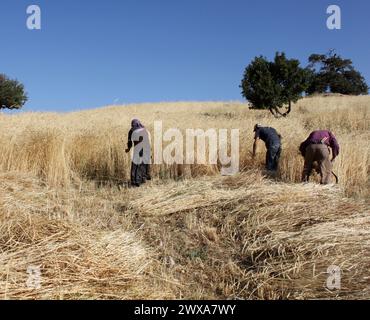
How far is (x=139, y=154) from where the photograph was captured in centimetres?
889

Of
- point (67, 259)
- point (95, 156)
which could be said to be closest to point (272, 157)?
point (95, 156)

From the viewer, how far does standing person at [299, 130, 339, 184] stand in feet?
24.2

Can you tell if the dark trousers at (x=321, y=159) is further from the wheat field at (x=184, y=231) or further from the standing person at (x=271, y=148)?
the standing person at (x=271, y=148)

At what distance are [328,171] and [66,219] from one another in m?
4.55

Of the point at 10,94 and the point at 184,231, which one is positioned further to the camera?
the point at 10,94

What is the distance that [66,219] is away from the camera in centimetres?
504

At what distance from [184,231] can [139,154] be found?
342 centimetres

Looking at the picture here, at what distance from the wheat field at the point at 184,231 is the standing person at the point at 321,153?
0.34 metres

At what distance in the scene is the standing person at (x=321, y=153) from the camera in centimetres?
738

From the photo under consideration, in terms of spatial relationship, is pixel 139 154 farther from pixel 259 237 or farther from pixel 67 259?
pixel 67 259

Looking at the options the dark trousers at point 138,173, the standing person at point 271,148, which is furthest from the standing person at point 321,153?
the dark trousers at point 138,173
